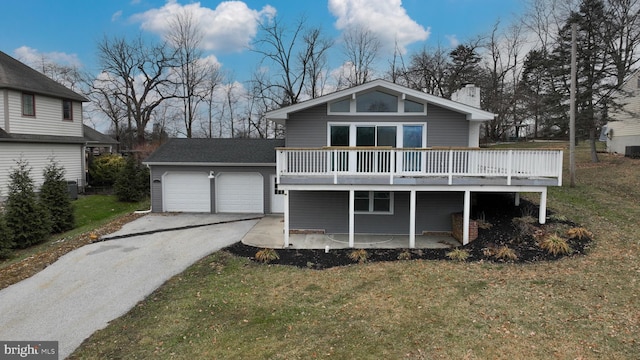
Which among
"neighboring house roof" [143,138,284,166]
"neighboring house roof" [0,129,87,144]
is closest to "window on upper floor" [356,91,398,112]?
"neighboring house roof" [143,138,284,166]

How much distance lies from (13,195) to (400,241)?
44.4 feet

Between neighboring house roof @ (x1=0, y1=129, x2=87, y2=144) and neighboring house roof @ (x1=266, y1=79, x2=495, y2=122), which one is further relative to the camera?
neighboring house roof @ (x1=0, y1=129, x2=87, y2=144)

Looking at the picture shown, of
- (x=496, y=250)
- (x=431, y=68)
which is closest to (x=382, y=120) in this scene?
(x=496, y=250)

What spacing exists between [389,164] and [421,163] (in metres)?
0.94

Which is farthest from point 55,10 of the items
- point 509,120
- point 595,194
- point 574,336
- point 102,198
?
point 509,120

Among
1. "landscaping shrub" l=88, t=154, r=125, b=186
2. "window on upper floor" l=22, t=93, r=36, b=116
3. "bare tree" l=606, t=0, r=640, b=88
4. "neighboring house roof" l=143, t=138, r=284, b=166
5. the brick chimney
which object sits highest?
"bare tree" l=606, t=0, r=640, b=88

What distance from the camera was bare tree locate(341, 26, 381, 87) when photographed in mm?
31641

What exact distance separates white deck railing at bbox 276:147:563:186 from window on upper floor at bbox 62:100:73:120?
18.0 meters

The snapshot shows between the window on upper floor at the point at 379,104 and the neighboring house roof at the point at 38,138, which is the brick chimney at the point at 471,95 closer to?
the window on upper floor at the point at 379,104

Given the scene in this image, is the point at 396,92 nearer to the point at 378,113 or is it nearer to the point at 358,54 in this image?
the point at 378,113

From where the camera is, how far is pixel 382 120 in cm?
1134

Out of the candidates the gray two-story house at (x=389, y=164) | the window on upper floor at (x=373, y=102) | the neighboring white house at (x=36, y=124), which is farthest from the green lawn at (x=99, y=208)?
the window on upper floor at (x=373, y=102)

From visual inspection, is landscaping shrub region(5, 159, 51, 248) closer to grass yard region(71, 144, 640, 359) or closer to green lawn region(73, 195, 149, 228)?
green lawn region(73, 195, 149, 228)

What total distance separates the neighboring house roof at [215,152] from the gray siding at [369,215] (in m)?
3.84
